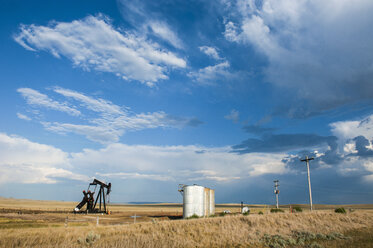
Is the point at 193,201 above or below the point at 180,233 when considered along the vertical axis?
above

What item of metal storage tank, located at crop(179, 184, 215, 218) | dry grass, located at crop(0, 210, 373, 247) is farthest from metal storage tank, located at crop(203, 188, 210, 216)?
dry grass, located at crop(0, 210, 373, 247)

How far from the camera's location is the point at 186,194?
39.2m

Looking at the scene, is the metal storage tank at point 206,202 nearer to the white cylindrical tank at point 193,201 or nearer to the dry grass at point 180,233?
the white cylindrical tank at point 193,201

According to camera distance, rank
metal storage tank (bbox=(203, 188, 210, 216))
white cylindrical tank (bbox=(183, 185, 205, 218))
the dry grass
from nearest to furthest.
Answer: the dry grass < white cylindrical tank (bbox=(183, 185, 205, 218)) < metal storage tank (bbox=(203, 188, 210, 216))

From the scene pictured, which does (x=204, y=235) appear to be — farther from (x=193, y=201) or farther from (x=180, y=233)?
(x=193, y=201)

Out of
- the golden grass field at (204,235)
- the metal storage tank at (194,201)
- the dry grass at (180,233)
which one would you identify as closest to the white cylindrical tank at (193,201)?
the metal storage tank at (194,201)

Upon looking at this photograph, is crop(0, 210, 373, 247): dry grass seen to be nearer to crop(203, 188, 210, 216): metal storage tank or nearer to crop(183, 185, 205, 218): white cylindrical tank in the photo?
crop(183, 185, 205, 218): white cylindrical tank

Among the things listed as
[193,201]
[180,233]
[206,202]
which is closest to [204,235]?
[180,233]

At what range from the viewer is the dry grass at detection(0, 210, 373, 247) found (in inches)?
731

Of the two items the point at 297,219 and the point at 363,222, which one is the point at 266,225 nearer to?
the point at 297,219

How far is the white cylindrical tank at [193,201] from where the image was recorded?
126 ft

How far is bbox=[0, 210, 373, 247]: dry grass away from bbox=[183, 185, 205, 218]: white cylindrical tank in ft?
37.9

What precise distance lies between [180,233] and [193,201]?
1681cm

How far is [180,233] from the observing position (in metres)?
22.2
